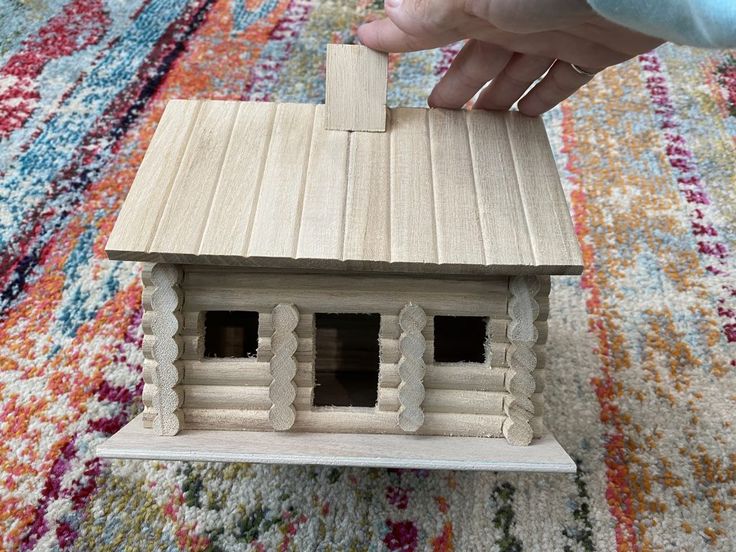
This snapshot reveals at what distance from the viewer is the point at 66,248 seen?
3.75 feet

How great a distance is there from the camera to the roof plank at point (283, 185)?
2.08ft

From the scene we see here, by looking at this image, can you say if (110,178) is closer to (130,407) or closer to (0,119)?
(0,119)

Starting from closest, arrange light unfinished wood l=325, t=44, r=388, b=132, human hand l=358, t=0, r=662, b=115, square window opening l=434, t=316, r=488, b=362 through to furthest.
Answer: human hand l=358, t=0, r=662, b=115 < light unfinished wood l=325, t=44, r=388, b=132 < square window opening l=434, t=316, r=488, b=362

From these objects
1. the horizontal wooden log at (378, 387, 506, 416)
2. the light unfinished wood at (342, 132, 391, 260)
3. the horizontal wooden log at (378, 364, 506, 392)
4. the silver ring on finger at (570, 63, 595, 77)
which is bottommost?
the horizontal wooden log at (378, 387, 506, 416)

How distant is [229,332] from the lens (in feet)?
2.88

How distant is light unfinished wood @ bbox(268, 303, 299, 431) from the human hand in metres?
0.34

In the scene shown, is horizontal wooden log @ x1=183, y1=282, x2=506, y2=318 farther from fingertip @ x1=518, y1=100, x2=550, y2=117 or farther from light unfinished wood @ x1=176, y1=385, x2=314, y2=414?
fingertip @ x1=518, y1=100, x2=550, y2=117

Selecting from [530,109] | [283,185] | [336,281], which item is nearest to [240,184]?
[283,185]

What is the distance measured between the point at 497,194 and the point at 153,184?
37 centimetres

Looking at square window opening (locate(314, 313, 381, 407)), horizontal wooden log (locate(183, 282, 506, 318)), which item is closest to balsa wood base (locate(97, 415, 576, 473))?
horizontal wooden log (locate(183, 282, 506, 318))

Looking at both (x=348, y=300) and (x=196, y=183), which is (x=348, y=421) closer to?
(x=348, y=300)

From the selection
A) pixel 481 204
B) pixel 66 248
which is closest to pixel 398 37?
pixel 481 204

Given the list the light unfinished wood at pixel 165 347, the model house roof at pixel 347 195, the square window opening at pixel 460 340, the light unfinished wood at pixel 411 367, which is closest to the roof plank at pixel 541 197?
the model house roof at pixel 347 195

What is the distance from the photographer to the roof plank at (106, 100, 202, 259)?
636 mm
